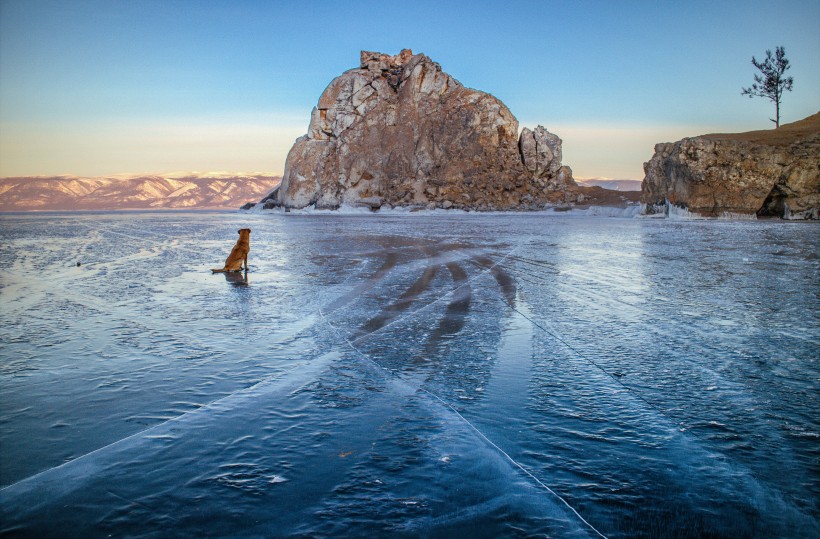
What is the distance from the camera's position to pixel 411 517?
2.18 meters

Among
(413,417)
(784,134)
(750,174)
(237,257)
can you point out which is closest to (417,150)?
(784,134)

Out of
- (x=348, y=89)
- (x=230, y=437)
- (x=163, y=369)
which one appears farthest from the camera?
→ (x=348, y=89)

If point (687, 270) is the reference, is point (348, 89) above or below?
above

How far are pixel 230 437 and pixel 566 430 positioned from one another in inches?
80.5

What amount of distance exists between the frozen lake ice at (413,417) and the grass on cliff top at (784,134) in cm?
4918

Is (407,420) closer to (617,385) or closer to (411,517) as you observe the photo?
(411,517)

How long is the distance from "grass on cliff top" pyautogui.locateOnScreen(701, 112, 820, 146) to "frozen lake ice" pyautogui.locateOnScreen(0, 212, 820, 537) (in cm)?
4918

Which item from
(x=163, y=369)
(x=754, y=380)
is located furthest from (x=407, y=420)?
(x=754, y=380)

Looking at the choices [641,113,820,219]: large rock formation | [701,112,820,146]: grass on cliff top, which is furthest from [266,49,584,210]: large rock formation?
[641,113,820,219]: large rock formation

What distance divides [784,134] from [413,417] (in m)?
60.1

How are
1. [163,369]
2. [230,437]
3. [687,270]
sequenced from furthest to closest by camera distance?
[687,270] → [163,369] → [230,437]

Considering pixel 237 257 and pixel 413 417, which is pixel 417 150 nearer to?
Answer: pixel 237 257

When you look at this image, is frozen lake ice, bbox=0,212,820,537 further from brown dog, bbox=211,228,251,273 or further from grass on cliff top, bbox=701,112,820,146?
grass on cliff top, bbox=701,112,820,146

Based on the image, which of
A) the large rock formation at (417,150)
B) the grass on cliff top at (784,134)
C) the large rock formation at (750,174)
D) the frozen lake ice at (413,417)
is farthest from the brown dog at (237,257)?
the large rock formation at (417,150)
